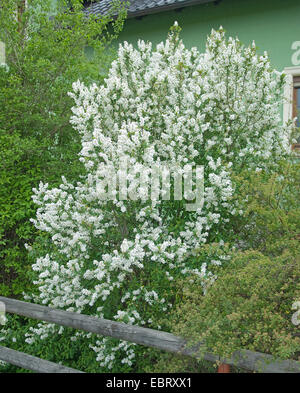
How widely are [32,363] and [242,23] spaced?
21.9 feet

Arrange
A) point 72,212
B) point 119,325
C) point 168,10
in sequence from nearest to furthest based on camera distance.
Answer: point 119,325, point 72,212, point 168,10

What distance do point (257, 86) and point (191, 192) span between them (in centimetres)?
163

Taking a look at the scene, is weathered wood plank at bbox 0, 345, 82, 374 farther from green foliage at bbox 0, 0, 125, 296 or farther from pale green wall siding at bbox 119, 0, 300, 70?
pale green wall siding at bbox 119, 0, 300, 70

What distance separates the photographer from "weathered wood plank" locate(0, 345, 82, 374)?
156 inches

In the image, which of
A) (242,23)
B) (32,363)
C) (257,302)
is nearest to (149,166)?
(257,302)

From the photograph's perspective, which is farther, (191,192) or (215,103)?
(215,103)

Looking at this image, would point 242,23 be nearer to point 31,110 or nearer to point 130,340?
point 31,110

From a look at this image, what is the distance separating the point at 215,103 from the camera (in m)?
5.11

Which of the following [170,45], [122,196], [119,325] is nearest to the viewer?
[119,325]

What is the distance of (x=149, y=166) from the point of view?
14.4 ft

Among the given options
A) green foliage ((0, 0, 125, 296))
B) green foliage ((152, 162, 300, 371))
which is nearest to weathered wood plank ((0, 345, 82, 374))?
green foliage ((152, 162, 300, 371))

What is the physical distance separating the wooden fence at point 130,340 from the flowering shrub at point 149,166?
0.62 ft
